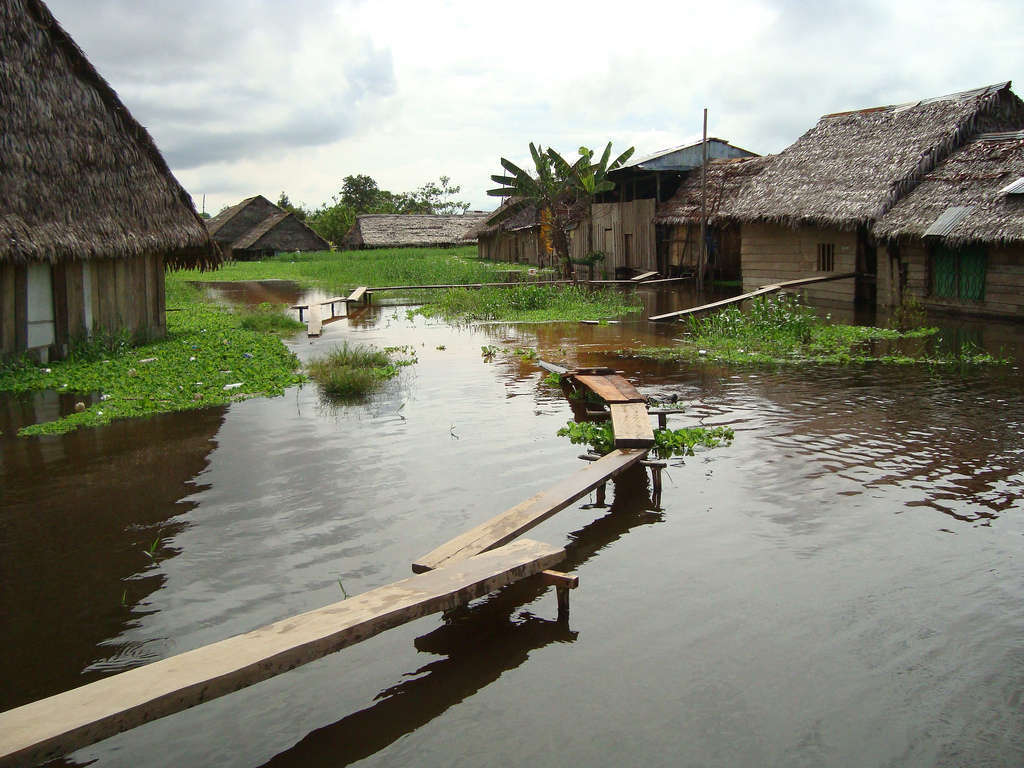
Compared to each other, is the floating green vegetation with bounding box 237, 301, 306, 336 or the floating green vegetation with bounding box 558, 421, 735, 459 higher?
the floating green vegetation with bounding box 237, 301, 306, 336

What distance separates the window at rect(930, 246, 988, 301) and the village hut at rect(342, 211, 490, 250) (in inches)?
1534

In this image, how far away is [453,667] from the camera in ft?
13.1

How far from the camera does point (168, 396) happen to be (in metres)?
9.48

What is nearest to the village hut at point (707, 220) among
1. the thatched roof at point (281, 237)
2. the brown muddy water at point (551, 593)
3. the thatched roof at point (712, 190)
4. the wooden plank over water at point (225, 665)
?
the thatched roof at point (712, 190)

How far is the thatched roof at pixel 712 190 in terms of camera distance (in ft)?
79.7

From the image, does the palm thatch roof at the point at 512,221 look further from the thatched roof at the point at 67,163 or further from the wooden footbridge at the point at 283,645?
the wooden footbridge at the point at 283,645

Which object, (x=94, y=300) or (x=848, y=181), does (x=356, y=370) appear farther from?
(x=848, y=181)

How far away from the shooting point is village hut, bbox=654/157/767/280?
962 inches

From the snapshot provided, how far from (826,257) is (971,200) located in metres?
4.39

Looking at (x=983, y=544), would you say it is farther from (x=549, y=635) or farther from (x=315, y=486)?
(x=315, y=486)

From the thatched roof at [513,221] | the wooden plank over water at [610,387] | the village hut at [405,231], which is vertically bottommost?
the wooden plank over water at [610,387]

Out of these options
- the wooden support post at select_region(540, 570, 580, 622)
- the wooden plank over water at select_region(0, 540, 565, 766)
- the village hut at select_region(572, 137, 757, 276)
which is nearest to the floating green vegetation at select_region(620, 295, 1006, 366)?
the wooden support post at select_region(540, 570, 580, 622)

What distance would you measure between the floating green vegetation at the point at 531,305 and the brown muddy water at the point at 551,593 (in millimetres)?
9586

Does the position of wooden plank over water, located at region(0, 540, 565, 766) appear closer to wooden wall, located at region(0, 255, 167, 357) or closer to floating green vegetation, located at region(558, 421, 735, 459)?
floating green vegetation, located at region(558, 421, 735, 459)
